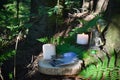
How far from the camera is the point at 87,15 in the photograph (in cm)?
943

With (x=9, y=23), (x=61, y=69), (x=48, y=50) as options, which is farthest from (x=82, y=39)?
(x=9, y=23)

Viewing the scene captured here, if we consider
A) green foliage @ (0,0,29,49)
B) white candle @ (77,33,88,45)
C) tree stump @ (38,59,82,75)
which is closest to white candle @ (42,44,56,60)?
tree stump @ (38,59,82,75)

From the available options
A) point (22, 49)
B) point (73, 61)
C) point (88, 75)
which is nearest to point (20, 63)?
point (22, 49)

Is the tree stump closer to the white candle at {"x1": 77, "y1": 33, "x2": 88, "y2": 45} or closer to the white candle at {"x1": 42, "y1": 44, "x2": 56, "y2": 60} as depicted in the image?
the white candle at {"x1": 42, "y1": 44, "x2": 56, "y2": 60}

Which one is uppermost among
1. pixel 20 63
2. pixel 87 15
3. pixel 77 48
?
pixel 87 15

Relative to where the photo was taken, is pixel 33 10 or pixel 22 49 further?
pixel 33 10

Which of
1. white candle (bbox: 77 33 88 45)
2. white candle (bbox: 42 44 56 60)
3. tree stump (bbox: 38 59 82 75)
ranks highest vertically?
white candle (bbox: 77 33 88 45)

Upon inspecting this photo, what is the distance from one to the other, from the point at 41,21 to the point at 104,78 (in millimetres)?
3663

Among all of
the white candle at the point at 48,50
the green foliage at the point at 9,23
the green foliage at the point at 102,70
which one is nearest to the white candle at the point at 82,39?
the white candle at the point at 48,50

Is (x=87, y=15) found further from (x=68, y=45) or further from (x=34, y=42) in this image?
(x=68, y=45)

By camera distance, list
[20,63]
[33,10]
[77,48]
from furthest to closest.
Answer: [33,10] < [20,63] < [77,48]

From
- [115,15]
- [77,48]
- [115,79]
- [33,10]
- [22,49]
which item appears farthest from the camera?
[33,10]

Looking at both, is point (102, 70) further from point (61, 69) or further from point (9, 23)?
point (9, 23)

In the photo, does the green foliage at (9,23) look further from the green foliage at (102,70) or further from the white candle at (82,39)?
the green foliage at (102,70)
